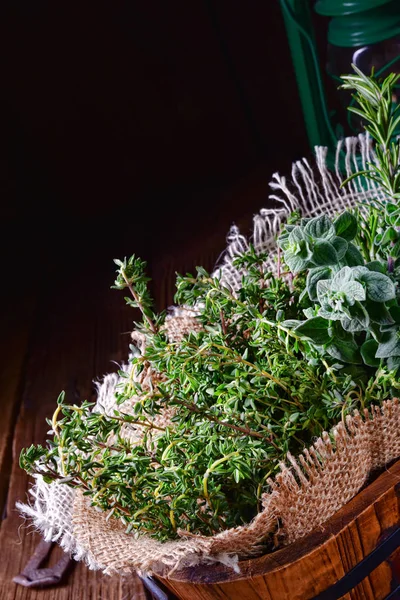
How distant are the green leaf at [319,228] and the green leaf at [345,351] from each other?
9cm

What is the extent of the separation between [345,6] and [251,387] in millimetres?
771

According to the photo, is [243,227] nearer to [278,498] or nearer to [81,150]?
[81,150]

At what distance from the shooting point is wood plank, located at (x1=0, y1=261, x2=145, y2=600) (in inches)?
35.3

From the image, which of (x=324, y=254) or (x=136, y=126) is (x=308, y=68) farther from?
(x=324, y=254)

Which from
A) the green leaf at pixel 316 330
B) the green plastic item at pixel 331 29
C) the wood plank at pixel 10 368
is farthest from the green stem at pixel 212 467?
the green plastic item at pixel 331 29

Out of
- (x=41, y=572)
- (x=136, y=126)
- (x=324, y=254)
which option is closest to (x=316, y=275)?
(x=324, y=254)

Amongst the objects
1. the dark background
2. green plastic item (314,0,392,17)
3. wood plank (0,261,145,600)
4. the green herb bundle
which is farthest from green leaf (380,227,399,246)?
the dark background

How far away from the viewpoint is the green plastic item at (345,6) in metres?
1.12

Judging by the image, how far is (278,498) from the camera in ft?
1.78

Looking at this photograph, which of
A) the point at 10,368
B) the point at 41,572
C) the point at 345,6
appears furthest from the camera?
the point at 10,368

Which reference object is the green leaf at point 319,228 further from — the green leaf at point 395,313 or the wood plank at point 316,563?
the wood plank at point 316,563

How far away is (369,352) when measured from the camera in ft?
1.95

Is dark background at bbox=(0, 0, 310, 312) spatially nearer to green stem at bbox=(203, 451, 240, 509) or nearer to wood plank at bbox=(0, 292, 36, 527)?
wood plank at bbox=(0, 292, 36, 527)

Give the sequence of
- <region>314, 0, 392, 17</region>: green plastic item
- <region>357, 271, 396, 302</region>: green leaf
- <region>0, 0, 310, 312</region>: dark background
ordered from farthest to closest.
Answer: <region>0, 0, 310, 312</region>: dark background → <region>314, 0, 392, 17</region>: green plastic item → <region>357, 271, 396, 302</region>: green leaf
